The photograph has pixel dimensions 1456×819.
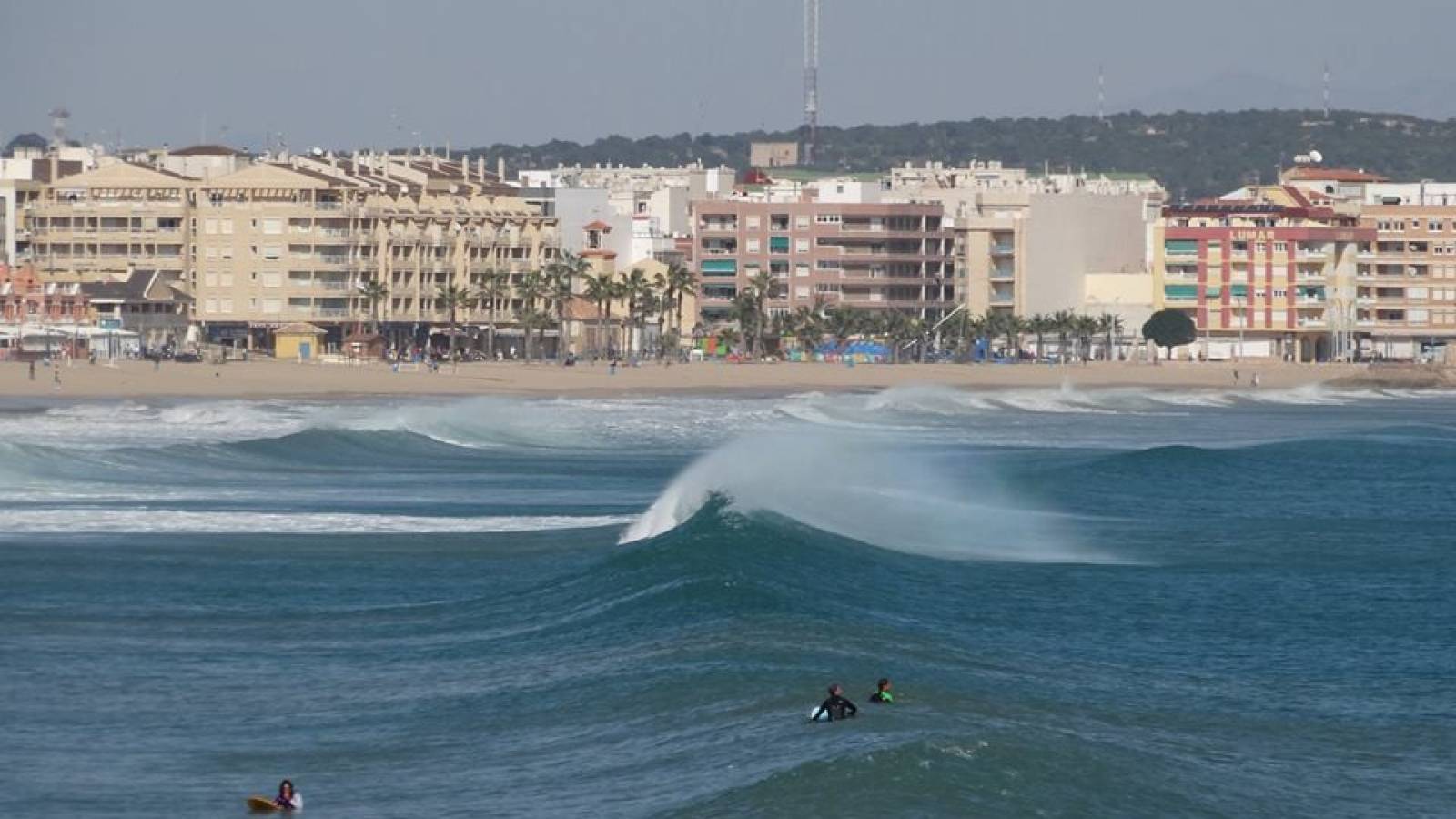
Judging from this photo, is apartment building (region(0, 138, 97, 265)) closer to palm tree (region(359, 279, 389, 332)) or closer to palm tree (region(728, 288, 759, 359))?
palm tree (region(359, 279, 389, 332))

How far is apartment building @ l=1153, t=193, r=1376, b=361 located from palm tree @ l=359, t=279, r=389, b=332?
38340 millimetres

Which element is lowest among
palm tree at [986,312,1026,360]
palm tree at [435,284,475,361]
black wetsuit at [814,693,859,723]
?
black wetsuit at [814,693,859,723]

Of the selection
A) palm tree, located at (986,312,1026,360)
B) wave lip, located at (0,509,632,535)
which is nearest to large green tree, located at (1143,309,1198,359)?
palm tree, located at (986,312,1026,360)

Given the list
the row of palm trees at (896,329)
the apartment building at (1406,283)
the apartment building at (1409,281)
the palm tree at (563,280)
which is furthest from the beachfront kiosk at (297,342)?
the apartment building at (1409,281)

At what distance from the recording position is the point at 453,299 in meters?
116

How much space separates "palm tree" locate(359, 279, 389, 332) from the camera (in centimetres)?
11456

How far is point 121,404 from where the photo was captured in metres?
72.9

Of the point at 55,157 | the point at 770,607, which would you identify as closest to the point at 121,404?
the point at 770,607

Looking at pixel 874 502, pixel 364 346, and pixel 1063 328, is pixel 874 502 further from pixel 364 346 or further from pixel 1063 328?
pixel 1063 328

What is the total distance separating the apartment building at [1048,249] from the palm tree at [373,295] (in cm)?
3169

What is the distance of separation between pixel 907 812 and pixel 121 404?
56.8 meters

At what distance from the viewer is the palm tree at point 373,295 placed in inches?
4510

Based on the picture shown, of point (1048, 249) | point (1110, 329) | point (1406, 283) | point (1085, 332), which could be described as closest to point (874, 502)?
point (1085, 332)

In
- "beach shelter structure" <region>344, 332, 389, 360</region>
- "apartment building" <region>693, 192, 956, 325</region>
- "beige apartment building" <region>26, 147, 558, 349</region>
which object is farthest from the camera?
"apartment building" <region>693, 192, 956, 325</region>
